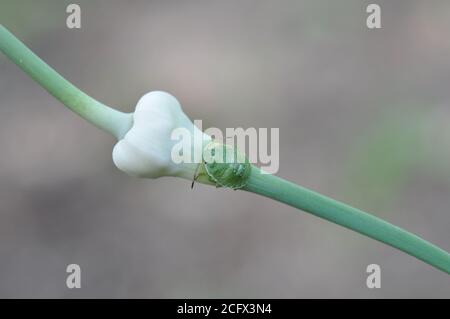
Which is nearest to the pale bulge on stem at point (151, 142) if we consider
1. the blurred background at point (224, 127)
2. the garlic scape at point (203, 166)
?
the garlic scape at point (203, 166)

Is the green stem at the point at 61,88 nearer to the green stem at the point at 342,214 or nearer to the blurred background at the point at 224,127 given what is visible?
the green stem at the point at 342,214

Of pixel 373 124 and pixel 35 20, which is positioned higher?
pixel 35 20

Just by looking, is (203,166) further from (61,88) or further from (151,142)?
(61,88)

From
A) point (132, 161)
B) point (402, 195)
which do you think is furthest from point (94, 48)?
point (132, 161)

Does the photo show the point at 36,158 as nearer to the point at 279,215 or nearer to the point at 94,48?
the point at 94,48

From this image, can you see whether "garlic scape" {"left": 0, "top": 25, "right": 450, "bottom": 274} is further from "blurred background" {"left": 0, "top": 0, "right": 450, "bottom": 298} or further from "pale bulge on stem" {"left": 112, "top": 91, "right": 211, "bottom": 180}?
"blurred background" {"left": 0, "top": 0, "right": 450, "bottom": 298}

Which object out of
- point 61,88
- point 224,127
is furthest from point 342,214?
point 224,127
